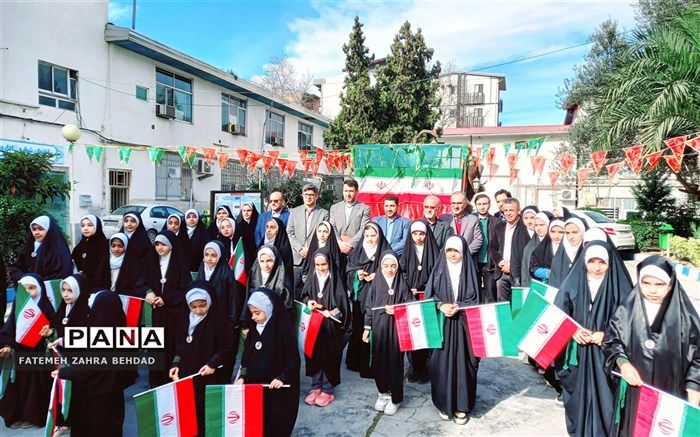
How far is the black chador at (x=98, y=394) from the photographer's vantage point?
290 cm

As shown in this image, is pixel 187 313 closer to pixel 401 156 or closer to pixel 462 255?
pixel 462 255

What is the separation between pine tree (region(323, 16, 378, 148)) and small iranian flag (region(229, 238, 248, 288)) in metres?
10.9

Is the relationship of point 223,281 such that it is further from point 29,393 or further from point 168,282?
point 29,393

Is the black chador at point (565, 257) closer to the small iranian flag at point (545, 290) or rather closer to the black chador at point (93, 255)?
the small iranian flag at point (545, 290)

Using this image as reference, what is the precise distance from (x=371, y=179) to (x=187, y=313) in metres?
7.61

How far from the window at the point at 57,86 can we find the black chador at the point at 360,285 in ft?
36.3

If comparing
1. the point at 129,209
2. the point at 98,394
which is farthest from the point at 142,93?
the point at 98,394

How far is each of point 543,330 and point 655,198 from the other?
13.7 m

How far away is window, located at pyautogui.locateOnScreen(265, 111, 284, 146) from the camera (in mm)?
21703

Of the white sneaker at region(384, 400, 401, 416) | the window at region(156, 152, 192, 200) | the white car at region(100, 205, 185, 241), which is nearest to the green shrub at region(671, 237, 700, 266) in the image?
the white sneaker at region(384, 400, 401, 416)

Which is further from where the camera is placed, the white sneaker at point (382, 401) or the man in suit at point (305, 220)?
the man in suit at point (305, 220)

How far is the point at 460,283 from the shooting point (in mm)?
3660

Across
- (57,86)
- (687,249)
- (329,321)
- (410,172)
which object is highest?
(57,86)

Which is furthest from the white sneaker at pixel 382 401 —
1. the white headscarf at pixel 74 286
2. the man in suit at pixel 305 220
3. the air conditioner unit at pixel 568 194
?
the air conditioner unit at pixel 568 194
